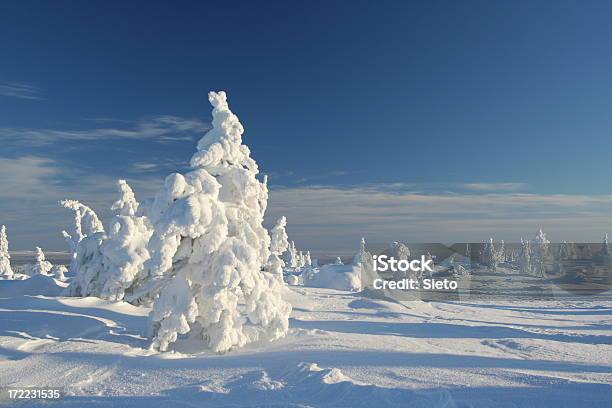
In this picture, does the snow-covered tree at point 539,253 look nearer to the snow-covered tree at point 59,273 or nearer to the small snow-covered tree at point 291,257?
the small snow-covered tree at point 291,257

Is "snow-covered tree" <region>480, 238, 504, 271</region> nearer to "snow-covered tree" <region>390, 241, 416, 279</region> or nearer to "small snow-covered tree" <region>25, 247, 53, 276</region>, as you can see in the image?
"snow-covered tree" <region>390, 241, 416, 279</region>

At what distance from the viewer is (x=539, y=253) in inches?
3607

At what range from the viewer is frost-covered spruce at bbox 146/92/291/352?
51.4 ft

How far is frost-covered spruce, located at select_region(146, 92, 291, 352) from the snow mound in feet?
60.3

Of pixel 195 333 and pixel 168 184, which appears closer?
pixel 168 184

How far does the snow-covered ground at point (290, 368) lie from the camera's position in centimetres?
1096

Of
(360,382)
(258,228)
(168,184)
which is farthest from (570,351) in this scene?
(168,184)

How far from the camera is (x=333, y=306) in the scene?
36.5 metres

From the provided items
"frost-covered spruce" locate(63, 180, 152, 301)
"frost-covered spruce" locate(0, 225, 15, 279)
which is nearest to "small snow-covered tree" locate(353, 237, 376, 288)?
"frost-covered spruce" locate(63, 180, 152, 301)

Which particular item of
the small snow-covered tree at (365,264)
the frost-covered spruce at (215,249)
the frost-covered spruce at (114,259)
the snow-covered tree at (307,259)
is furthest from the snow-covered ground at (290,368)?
the snow-covered tree at (307,259)

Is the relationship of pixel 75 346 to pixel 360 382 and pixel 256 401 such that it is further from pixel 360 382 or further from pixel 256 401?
pixel 360 382

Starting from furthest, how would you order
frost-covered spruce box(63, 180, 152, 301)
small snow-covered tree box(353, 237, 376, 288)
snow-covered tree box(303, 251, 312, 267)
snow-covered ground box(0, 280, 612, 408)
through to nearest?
snow-covered tree box(303, 251, 312, 267)
small snow-covered tree box(353, 237, 376, 288)
frost-covered spruce box(63, 180, 152, 301)
snow-covered ground box(0, 280, 612, 408)

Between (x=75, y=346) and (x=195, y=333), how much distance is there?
4.41 metres

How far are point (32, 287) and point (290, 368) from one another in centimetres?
2705
